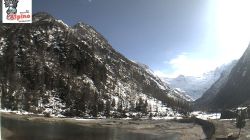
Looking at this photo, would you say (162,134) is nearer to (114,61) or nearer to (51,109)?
(51,109)

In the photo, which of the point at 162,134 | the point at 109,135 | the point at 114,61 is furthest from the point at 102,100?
the point at 162,134

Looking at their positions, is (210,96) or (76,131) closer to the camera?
(76,131)

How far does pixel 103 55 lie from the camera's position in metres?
19.0

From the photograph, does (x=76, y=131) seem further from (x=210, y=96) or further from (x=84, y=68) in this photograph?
(x=210, y=96)
